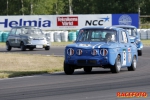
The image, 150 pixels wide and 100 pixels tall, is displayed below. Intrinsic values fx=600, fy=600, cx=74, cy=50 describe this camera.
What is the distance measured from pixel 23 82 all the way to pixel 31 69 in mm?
5084

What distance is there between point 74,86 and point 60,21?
127 ft

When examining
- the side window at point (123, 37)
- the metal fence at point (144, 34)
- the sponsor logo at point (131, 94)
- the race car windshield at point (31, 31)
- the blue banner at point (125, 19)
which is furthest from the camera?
the blue banner at point (125, 19)

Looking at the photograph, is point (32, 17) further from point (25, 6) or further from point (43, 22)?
point (25, 6)

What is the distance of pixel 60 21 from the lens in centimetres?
5350

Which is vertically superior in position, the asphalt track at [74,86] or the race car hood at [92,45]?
the race car hood at [92,45]

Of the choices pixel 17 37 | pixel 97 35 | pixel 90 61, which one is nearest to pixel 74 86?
pixel 90 61

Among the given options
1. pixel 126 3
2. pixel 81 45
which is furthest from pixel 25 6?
pixel 81 45

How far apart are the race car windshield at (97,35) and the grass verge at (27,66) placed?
1.90 meters

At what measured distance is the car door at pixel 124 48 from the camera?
1932 cm

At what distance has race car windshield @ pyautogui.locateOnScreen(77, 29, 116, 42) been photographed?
19297 millimetres

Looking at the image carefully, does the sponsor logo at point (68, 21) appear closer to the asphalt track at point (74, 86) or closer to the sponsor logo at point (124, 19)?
the sponsor logo at point (124, 19)

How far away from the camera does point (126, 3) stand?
256 ft

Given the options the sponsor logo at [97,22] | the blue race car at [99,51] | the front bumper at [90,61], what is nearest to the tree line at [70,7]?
the sponsor logo at [97,22]

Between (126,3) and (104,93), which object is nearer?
(104,93)
